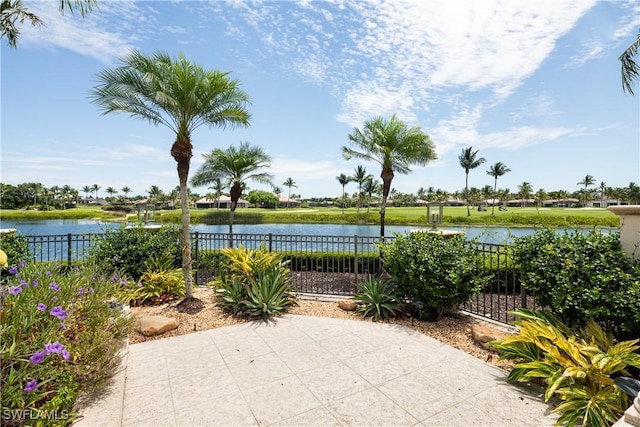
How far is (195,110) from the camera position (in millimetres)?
6012

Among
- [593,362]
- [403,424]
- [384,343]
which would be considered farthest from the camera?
[384,343]

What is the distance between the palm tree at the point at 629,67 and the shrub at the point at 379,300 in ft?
25.1

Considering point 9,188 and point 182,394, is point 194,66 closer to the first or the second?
point 182,394

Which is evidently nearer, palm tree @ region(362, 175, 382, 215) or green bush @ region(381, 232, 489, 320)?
green bush @ region(381, 232, 489, 320)

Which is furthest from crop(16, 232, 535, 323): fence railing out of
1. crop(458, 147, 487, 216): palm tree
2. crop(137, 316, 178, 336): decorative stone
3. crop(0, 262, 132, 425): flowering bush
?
crop(458, 147, 487, 216): palm tree

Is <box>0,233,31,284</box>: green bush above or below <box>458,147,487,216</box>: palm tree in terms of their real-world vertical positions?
below

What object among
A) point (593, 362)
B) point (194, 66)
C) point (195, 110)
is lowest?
point (593, 362)

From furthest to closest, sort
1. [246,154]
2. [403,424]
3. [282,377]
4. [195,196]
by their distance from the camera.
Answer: [195,196] < [246,154] < [282,377] < [403,424]

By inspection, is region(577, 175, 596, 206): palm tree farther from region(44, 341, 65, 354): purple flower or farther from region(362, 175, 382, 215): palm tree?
region(44, 341, 65, 354): purple flower

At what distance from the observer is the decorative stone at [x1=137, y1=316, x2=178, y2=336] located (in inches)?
185

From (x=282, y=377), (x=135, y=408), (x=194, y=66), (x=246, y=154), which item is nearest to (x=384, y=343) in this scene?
(x=282, y=377)

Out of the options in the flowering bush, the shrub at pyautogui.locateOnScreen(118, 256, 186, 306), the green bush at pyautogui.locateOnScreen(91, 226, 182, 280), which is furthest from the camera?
the green bush at pyautogui.locateOnScreen(91, 226, 182, 280)

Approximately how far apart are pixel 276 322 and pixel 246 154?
11.7 m

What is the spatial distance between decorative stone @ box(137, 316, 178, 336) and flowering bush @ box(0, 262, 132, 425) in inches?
48.7
